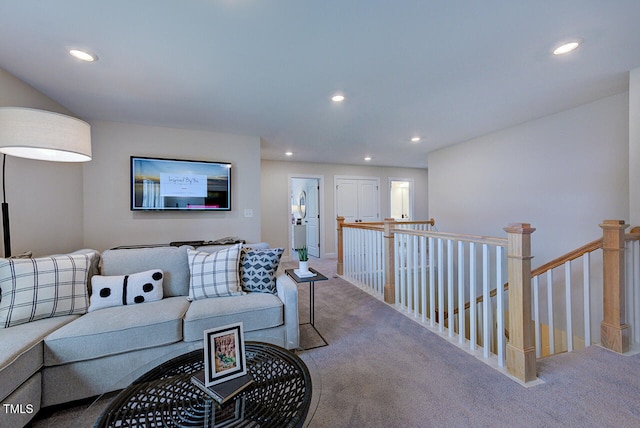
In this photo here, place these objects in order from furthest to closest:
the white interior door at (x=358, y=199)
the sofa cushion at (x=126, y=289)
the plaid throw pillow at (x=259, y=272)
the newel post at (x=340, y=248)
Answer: the white interior door at (x=358, y=199) < the newel post at (x=340, y=248) < the plaid throw pillow at (x=259, y=272) < the sofa cushion at (x=126, y=289)

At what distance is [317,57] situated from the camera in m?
2.04

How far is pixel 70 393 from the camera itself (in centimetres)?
157

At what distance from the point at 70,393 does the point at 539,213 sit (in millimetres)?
4872

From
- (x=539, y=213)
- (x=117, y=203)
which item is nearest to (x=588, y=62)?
(x=539, y=213)

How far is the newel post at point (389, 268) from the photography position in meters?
3.22

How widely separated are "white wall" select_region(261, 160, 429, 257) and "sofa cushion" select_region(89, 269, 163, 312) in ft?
11.9

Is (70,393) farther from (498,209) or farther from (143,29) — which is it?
(498,209)

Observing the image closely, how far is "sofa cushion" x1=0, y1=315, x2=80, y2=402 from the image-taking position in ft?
4.23

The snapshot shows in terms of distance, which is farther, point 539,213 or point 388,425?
point 539,213

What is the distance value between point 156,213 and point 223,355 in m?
3.09

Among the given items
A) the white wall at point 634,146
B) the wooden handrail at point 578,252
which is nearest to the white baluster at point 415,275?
the wooden handrail at point 578,252

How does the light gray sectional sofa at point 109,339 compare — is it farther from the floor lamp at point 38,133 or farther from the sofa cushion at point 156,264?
the floor lamp at point 38,133

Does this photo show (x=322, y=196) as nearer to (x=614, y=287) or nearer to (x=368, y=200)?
(x=368, y=200)

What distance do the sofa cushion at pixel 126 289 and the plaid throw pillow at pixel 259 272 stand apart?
659 mm
